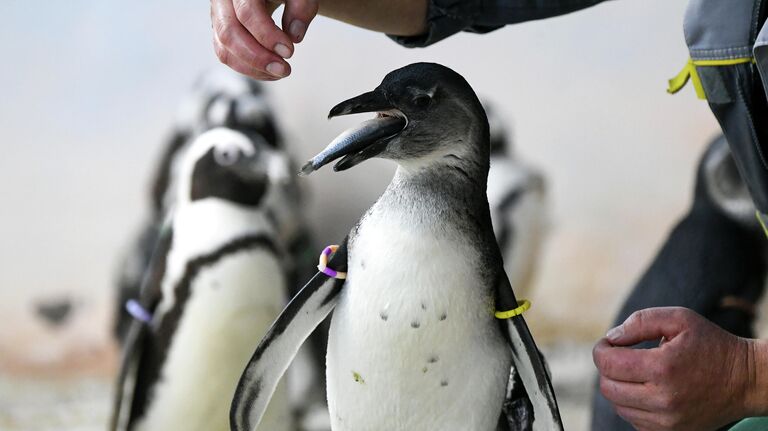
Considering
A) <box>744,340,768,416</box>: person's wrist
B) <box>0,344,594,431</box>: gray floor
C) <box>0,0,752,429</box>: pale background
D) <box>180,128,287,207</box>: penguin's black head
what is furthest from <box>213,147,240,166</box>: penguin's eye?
<box>744,340,768,416</box>: person's wrist

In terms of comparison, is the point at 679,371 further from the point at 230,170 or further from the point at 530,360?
the point at 230,170

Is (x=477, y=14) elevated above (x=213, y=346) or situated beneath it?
elevated above

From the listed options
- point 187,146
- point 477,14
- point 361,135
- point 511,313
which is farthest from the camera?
point 187,146

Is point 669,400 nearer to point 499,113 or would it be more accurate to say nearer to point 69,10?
point 499,113

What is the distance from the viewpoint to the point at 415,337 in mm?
802

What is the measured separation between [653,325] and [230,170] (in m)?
0.96

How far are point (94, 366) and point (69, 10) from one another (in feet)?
2.74

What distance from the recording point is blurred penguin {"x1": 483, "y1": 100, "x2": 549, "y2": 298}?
202 cm

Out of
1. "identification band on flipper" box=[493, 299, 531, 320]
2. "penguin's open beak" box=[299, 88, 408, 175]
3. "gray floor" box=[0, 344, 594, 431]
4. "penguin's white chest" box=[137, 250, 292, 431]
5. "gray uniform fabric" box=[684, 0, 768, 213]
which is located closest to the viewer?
"penguin's open beak" box=[299, 88, 408, 175]

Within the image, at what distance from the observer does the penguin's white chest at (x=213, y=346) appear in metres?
1.54

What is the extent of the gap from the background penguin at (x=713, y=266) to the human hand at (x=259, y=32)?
957mm

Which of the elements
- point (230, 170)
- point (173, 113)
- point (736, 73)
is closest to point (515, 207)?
point (230, 170)

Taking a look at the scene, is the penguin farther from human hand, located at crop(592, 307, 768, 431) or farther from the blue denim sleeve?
human hand, located at crop(592, 307, 768, 431)

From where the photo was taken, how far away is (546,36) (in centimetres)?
211
